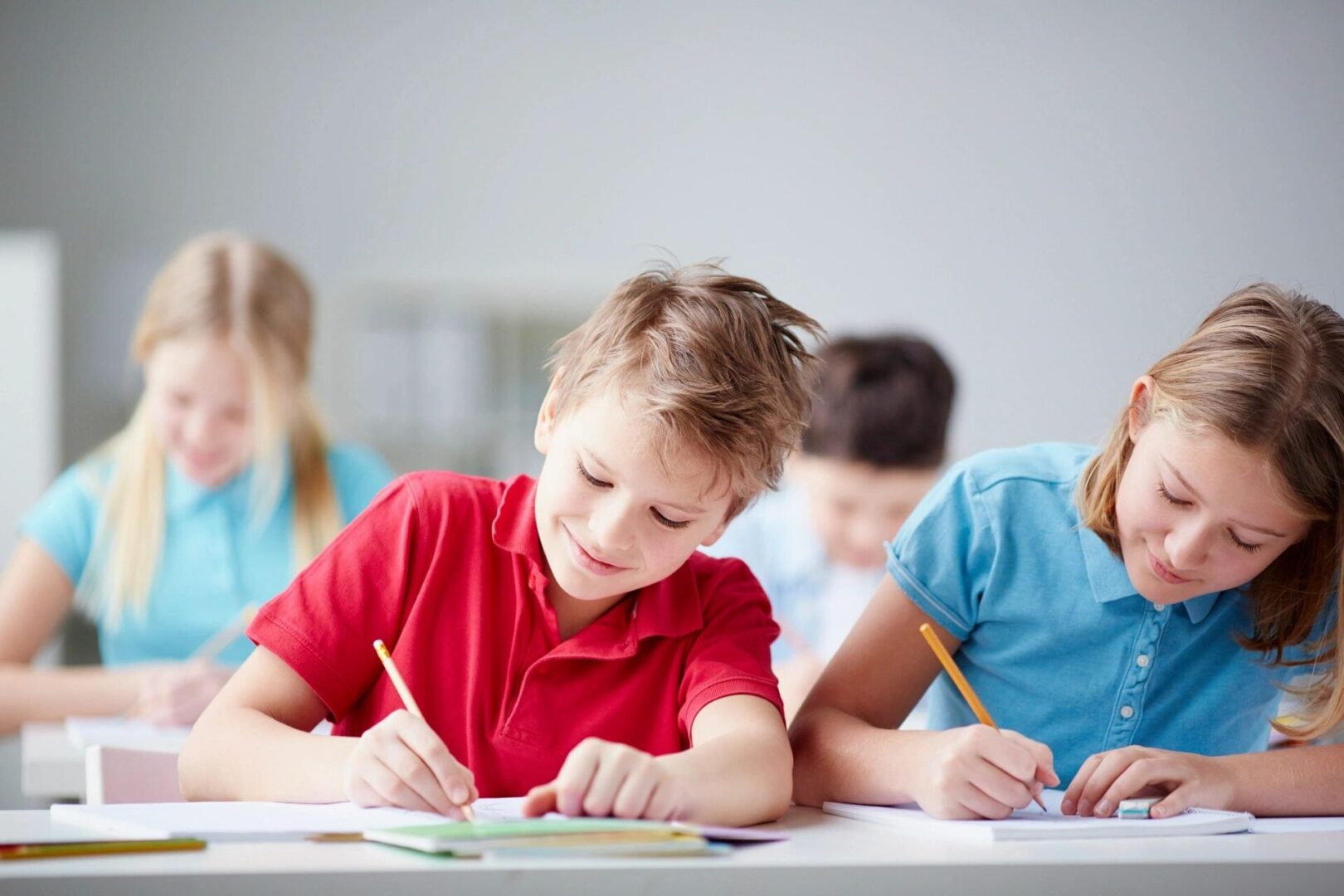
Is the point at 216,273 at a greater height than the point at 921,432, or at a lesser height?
greater

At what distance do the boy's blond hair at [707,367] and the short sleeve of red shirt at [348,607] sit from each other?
6.9 inches

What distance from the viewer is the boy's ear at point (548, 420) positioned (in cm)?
110

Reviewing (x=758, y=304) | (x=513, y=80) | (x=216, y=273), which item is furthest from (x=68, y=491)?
(x=513, y=80)

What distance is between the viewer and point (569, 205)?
4867 millimetres

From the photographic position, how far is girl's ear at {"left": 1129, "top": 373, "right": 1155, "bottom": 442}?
1.14m

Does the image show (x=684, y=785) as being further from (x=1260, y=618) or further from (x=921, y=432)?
(x=921, y=432)

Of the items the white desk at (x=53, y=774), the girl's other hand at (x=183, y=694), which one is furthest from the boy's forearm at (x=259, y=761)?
the girl's other hand at (x=183, y=694)

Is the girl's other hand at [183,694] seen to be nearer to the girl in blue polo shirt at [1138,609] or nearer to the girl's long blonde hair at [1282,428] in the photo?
the girl in blue polo shirt at [1138,609]

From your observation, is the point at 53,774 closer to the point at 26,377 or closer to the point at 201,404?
the point at 201,404

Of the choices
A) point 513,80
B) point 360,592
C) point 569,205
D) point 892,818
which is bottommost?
point 892,818

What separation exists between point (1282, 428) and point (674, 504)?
47 cm

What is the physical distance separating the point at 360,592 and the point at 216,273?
4.74 ft

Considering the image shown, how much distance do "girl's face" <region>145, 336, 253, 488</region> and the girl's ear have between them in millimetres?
1587

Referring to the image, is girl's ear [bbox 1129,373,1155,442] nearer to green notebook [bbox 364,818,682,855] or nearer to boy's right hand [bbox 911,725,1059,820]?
boy's right hand [bbox 911,725,1059,820]
